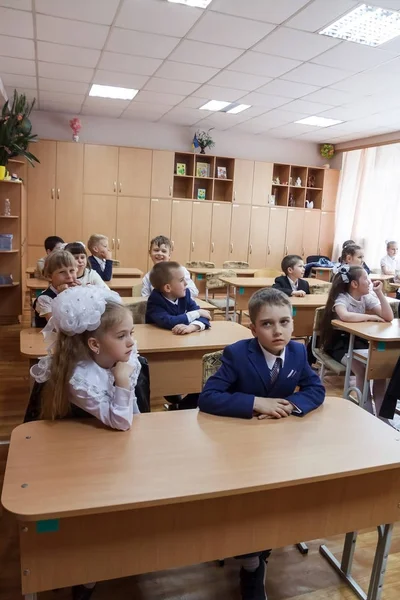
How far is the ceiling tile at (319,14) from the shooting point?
3.22 m

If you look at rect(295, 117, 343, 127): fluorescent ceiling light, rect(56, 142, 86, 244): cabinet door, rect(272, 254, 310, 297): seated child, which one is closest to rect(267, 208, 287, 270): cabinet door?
rect(295, 117, 343, 127): fluorescent ceiling light

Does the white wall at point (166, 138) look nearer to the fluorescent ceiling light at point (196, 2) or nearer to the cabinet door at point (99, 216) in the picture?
the cabinet door at point (99, 216)

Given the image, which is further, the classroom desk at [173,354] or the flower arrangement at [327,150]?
the flower arrangement at [327,150]

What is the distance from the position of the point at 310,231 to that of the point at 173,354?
6.71m

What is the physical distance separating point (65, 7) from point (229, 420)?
3.44 m

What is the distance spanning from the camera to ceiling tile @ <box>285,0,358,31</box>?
10.6 ft

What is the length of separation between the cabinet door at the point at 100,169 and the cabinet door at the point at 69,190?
10 centimetres

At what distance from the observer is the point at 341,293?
11.2 ft

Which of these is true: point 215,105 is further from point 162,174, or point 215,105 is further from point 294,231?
point 294,231

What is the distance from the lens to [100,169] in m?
7.25

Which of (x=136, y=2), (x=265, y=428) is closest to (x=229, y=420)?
(x=265, y=428)

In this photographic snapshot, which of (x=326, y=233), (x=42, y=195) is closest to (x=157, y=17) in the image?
(x=42, y=195)

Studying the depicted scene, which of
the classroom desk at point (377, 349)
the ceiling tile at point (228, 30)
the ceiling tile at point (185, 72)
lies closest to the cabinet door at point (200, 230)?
the ceiling tile at point (185, 72)

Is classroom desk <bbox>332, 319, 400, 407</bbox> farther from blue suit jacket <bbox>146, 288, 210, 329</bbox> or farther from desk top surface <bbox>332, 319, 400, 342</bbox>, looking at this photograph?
blue suit jacket <bbox>146, 288, 210, 329</bbox>
